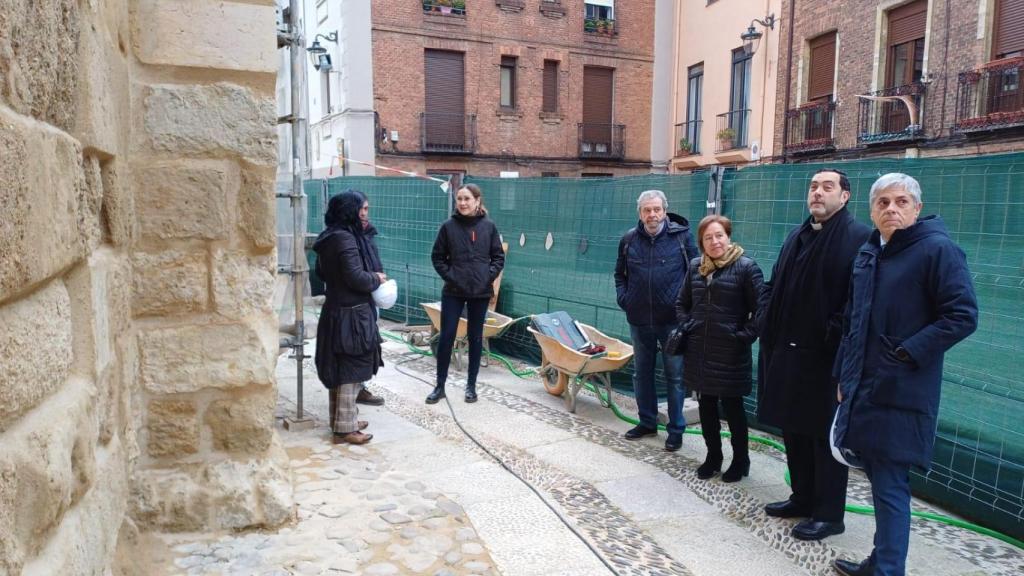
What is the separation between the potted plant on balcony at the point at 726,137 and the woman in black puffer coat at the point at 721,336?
17.4 m

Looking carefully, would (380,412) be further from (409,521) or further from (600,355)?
(409,521)

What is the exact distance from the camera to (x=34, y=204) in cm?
134

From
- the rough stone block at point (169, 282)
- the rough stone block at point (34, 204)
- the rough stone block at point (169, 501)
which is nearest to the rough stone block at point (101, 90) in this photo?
the rough stone block at point (34, 204)

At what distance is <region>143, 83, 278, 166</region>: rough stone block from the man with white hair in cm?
259

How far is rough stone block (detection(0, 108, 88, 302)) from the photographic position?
119cm

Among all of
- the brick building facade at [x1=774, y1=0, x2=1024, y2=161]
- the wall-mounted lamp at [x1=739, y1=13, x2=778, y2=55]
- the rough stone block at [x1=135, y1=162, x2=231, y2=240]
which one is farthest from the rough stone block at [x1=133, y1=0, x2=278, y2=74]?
the wall-mounted lamp at [x1=739, y1=13, x2=778, y2=55]

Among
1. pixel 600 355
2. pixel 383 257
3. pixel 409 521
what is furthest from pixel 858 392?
pixel 383 257

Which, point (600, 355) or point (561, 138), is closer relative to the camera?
point (600, 355)

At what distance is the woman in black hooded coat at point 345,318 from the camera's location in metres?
4.77

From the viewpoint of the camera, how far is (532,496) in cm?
396

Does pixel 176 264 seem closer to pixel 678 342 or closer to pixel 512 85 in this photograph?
pixel 678 342

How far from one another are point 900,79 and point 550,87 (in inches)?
402

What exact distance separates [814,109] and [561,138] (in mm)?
7707

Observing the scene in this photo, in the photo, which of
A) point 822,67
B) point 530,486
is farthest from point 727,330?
point 822,67
